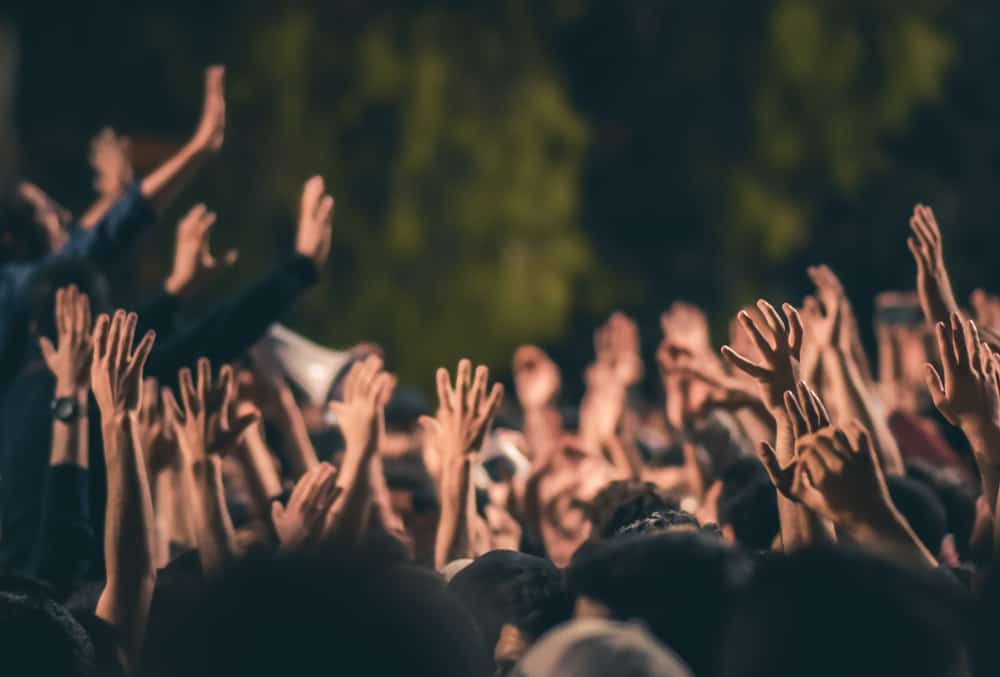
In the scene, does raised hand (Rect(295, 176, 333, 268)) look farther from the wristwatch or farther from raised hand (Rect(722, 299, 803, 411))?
raised hand (Rect(722, 299, 803, 411))

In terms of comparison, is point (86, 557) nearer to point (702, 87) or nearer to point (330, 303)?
point (330, 303)

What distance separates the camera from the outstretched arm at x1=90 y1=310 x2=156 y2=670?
303 cm

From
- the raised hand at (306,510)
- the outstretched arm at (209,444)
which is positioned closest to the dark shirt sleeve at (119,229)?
the outstretched arm at (209,444)

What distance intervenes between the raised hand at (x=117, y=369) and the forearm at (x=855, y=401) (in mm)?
1954

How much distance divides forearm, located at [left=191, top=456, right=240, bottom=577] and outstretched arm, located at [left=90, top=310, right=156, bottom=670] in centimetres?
20

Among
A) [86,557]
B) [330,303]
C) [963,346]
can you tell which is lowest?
[86,557]

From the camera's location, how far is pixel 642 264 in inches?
670

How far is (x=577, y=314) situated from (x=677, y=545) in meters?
13.8

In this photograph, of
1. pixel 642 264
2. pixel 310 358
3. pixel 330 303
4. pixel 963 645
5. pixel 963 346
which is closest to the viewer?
pixel 963 645

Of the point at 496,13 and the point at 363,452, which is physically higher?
the point at 496,13

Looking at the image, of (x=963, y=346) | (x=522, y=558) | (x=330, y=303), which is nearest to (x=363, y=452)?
(x=522, y=558)

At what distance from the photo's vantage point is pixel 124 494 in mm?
3127

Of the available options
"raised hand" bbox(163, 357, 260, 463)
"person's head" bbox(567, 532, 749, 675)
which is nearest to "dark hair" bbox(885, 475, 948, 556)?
"person's head" bbox(567, 532, 749, 675)

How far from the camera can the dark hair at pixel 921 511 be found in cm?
364
